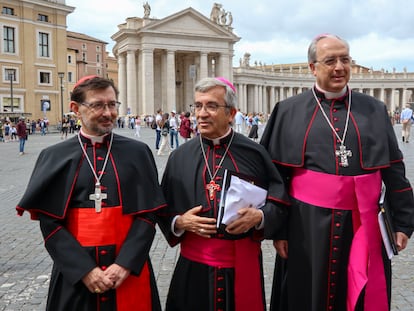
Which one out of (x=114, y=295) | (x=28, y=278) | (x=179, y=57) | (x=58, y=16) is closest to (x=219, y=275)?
(x=114, y=295)

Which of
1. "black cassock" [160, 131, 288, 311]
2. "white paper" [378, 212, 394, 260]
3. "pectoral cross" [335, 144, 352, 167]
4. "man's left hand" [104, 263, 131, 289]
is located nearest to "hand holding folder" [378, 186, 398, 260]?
"white paper" [378, 212, 394, 260]

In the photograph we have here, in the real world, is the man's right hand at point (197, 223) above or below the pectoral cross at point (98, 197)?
below

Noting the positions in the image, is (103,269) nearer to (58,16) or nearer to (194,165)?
(194,165)

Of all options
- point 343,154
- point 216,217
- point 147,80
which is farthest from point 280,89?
point 216,217

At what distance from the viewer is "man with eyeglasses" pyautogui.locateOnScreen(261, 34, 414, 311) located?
10.5ft

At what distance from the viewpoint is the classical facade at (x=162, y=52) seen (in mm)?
59156

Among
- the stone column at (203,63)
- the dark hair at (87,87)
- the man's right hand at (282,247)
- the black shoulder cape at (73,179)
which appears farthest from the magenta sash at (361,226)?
the stone column at (203,63)

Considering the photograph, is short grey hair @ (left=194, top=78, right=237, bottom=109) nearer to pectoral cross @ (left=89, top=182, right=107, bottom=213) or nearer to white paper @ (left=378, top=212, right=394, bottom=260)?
pectoral cross @ (left=89, top=182, right=107, bottom=213)

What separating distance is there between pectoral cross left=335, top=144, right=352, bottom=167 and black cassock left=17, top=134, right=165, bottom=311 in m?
1.26

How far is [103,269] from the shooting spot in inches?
115

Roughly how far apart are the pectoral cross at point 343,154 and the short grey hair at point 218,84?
80cm

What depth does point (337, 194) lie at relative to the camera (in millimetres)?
3201

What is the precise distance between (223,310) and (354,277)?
0.92 m

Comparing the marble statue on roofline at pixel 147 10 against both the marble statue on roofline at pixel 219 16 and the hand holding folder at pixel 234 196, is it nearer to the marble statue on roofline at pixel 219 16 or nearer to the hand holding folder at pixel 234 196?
the marble statue on roofline at pixel 219 16
